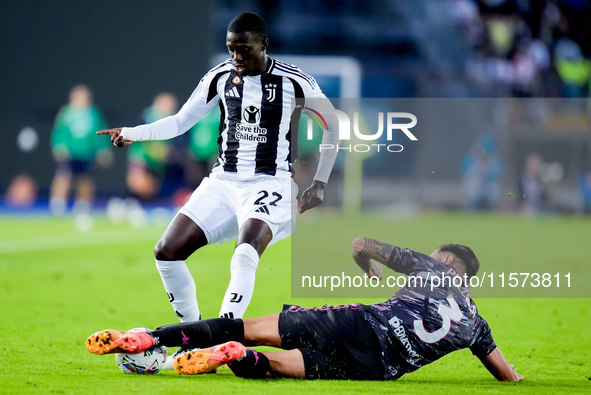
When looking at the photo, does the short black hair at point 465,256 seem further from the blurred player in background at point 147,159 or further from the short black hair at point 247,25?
the blurred player in background at point 147,159

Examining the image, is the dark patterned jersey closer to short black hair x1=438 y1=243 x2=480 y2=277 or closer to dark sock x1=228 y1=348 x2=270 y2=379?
short black hair x1=438 y1=243 x2=480 y2=277

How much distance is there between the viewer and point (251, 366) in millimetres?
4684

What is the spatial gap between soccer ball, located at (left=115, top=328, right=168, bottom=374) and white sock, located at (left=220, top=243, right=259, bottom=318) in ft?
1.40

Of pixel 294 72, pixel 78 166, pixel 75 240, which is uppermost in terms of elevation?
pixel 294 72

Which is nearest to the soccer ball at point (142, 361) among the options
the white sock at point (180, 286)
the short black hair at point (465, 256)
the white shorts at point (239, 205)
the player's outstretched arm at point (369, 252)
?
the white sock at point (180, 286)

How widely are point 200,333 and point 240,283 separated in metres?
0.58

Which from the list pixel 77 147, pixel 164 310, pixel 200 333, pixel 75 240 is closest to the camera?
pixel 200 333

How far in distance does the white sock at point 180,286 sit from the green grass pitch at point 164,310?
0.55 metres

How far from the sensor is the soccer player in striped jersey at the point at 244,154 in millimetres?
5496

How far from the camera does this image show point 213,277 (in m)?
10.5

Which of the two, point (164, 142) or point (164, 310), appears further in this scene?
point (164, 142)

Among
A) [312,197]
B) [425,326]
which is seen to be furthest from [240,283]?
[425,326]

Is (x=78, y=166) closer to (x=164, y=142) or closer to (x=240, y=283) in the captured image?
(x=164, y=142)

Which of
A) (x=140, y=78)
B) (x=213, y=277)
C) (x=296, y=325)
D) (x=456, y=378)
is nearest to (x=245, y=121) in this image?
(x=296, y=325)
